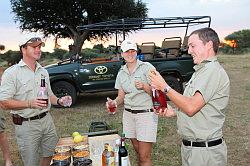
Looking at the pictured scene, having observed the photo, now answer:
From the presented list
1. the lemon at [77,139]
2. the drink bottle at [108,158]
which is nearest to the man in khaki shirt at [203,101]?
the drink bottle at [108,158]

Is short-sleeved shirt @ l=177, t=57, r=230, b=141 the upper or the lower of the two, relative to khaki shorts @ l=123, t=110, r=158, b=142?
upper

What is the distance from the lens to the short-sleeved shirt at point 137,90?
459cm

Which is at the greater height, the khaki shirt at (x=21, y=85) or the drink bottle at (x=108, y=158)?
the khaki shirt at (x=21, y=85)

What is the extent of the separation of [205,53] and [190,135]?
783 millimetres

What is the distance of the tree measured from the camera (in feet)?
86.8

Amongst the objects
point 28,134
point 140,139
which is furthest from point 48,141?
point 140,139

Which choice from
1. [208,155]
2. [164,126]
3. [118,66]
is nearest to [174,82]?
A: [118,66]

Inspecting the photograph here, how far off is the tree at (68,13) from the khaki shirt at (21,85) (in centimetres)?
2194

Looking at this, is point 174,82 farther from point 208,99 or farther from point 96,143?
point 208,99

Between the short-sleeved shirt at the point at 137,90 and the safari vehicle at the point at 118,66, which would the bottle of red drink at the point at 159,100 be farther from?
the safari vehicle at the point at 118,66

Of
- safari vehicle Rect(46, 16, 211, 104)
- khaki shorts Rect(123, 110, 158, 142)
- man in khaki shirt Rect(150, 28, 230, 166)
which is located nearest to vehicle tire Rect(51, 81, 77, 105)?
safari vehicle Rect(46, 16, 211, 104)

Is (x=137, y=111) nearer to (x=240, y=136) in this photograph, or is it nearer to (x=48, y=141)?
(x=48, y=141)

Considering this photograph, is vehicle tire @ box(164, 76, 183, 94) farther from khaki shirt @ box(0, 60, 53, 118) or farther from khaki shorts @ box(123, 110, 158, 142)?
khaki shirt @ box(0, 60, 53, 118)

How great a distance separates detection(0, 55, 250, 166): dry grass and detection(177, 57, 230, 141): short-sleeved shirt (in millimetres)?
2862
